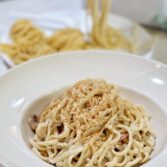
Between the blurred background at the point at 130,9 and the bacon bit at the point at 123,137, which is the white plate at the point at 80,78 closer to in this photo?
the bacon bit at the point at 123,137

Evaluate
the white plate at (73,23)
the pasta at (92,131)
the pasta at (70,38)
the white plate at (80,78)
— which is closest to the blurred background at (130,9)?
the white plate at (73,23)

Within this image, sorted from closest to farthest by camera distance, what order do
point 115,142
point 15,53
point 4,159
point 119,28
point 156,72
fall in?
1. point 4,159
2. point 115,142
3. point 156,72
4. point 15,53
5. point 119,28

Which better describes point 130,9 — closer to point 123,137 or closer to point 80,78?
point 80,78

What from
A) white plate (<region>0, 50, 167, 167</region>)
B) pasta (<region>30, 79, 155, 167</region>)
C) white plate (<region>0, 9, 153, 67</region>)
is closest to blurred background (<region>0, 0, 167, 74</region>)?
white plate (<region>0, 9, 153, 67</region>)

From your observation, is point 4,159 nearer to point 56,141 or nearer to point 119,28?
point 56,141

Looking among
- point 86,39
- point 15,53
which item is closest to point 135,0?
point 86,39

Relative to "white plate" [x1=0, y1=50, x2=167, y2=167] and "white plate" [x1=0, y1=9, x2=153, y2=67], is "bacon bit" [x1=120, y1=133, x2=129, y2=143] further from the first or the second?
"white plate" [x1=0, y1=9, x2=153, y2=67]
